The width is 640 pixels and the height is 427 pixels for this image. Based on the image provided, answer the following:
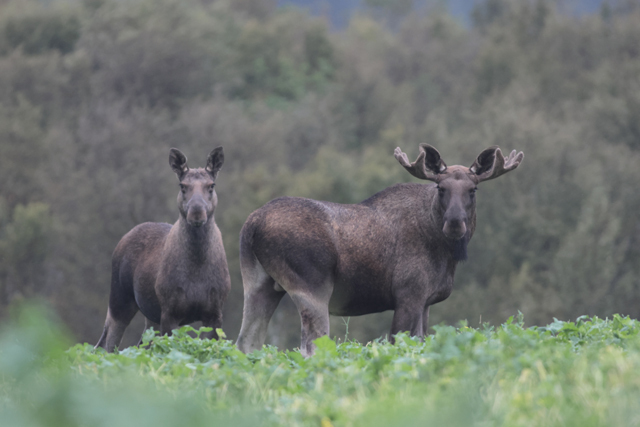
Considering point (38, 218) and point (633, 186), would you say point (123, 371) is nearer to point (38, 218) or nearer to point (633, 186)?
point (38, 218)

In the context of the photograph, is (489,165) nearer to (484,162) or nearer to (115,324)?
(484,162)

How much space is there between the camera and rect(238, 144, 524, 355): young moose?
338 inches

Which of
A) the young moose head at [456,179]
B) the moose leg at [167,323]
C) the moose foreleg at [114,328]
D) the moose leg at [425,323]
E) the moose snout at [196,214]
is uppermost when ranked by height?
the young moose head at [456,179]

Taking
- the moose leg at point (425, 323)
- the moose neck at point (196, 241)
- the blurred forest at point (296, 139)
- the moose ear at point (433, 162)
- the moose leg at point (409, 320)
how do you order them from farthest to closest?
the blurred forest at point (296, 139)
the moose neck at point (196, 241)
the moose ear at point (433, 162)
the moose leg at point (425, 323)
the moose leg at point (409, 320)

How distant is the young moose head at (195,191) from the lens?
33.4 feet

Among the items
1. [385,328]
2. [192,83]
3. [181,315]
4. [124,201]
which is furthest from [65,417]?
[192,83]

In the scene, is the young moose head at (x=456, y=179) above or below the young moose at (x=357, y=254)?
above

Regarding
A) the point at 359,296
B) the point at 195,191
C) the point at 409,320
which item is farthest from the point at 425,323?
the point at 195,191

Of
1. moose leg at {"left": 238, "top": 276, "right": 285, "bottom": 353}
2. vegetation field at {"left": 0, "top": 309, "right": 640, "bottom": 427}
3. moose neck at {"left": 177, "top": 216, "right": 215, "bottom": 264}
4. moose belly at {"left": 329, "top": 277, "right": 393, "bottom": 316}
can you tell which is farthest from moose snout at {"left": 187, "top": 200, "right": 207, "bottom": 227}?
vegetation field at {"left": 0, "top": 309, "right": 640, "bottom": 427}

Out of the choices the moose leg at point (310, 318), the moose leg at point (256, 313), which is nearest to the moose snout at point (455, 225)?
the moose leg at point (310, 318)

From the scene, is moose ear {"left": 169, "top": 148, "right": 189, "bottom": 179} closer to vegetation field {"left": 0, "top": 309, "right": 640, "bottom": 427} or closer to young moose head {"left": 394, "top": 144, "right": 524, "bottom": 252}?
young moose head {"left": 394, "top": 144, "right": 524, "bottom": 252}

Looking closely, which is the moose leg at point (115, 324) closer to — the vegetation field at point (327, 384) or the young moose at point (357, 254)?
the young moose at point (357, 254)

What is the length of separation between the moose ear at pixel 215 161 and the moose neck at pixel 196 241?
93 centimetres

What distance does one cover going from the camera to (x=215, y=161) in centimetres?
1153
